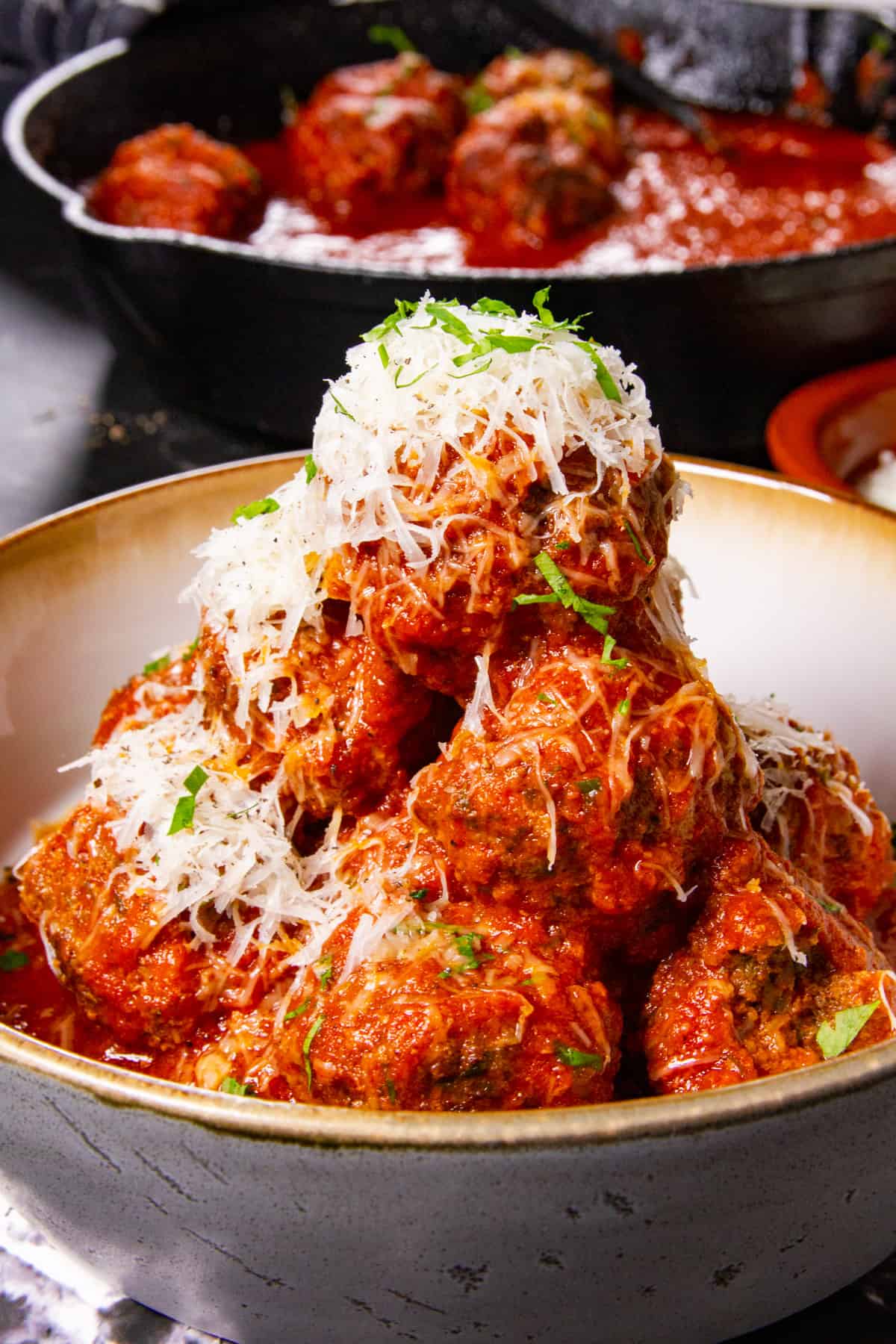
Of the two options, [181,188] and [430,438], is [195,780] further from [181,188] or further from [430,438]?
[181,188]

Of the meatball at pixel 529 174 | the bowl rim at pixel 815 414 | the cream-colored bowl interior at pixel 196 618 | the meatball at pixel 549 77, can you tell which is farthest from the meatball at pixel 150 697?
the meatball at pixel 549 77

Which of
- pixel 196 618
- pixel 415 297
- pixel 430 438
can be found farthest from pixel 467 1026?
pixel 415 297

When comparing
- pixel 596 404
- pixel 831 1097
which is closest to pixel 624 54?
pixel 596 404

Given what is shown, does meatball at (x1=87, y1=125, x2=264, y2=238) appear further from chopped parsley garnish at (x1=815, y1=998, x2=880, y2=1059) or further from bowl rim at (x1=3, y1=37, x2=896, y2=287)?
chopped parsley garnish at (x1=815, y1=998, x2=880, y2=1059)

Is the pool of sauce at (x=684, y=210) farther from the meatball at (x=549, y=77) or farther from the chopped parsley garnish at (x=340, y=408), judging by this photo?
the chopped parsley garnish at (x=340, y=408)

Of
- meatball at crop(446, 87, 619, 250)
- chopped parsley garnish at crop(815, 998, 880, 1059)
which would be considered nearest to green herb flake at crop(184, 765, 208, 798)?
chopped parsley garnish at crop(815, 998, 880, 1059)

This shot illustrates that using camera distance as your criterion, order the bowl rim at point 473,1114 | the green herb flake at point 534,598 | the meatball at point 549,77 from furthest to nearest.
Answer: the meatball at point 549,77
the green herb flake at point 534,598
the bowl rim at point 473,1114
